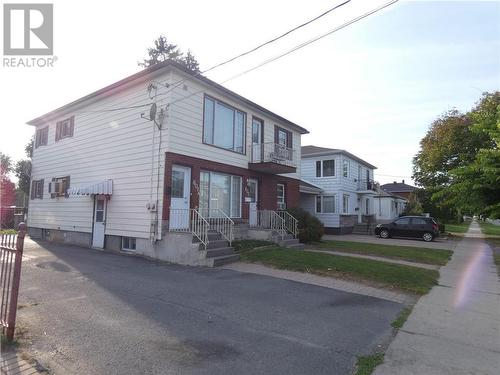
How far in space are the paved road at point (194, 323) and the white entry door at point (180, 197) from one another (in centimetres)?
330

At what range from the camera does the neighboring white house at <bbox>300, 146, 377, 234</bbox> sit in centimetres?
2847

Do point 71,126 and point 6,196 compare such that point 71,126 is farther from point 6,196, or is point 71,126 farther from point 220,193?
point 6,196

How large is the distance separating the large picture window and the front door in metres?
0.85

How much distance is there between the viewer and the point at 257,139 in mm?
17672

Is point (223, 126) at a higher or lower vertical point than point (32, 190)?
higher

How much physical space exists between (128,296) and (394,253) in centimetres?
1163

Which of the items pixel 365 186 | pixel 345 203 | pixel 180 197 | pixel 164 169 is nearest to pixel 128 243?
pixel 180 197

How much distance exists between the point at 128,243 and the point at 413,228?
1905 centimetres

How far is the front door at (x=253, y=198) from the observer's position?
1695 cm

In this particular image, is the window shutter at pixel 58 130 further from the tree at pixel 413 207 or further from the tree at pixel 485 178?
the tree at pixel 413 207

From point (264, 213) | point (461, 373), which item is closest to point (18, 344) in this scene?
point (461, 373)

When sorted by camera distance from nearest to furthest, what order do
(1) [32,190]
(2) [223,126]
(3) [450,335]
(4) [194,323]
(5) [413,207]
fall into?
(3) [450,335]
(4) [194,323]
(2) [223,126]
(1) [32,190]
(5) [413,207]

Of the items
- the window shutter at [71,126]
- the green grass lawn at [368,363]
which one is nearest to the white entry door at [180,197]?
the window shutter at [71,126]

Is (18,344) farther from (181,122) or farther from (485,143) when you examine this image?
(485,143)
